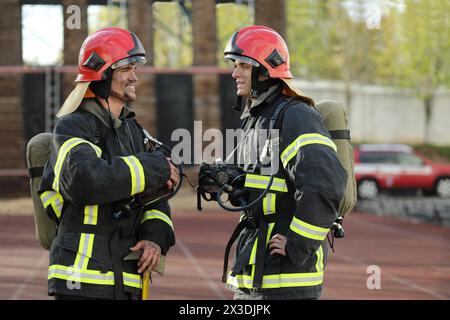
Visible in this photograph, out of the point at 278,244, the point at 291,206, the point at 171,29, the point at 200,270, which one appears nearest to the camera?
the point at 278,244

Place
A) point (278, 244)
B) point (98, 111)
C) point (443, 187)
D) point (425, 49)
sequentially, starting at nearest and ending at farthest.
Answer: point (278, 244) < point (98, 111) < point (443, 187) < point (425, 49)

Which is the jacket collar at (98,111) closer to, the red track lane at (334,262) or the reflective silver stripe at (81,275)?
the reflective silver stripe at (81,275)

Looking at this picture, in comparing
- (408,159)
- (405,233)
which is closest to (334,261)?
(405,233)

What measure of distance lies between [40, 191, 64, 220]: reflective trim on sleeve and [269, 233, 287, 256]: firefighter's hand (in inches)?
37.6

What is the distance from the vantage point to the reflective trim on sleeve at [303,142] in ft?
13.0

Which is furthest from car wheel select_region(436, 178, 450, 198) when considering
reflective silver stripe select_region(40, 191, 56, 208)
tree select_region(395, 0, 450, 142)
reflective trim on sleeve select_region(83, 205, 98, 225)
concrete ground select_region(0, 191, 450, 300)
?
reflective trim on sleeve select_region(83, 205, 98, 225)

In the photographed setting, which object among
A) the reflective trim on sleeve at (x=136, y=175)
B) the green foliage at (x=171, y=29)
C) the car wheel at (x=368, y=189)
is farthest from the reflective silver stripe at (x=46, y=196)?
the car wheel at (x=368, y=189)

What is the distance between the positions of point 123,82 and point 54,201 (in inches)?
24.3

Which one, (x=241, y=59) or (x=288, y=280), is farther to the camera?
(x=241, y=59)

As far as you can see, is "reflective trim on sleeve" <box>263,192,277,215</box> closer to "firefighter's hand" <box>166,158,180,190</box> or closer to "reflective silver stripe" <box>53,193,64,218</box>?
"firefighter's hand" <box>166,158,180,190</box>

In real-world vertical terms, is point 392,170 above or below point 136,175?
below

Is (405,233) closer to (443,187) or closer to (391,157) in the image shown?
(391,157)

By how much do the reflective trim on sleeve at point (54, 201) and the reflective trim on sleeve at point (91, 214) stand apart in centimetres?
19

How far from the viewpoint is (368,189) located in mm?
26672
